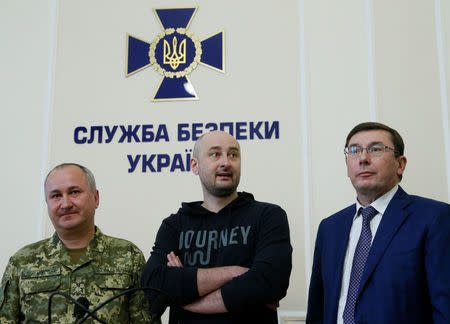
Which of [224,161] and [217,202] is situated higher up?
[224,161]

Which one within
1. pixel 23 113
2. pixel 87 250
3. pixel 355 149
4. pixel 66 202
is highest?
pixel 23 113

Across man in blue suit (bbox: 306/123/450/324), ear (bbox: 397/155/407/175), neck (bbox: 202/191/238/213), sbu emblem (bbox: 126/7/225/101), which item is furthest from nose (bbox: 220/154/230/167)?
sbu emblem (bbox: 126/7/225/101)

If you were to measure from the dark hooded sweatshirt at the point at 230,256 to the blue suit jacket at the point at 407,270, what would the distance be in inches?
10.8

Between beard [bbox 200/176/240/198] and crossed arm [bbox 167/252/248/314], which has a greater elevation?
beard [bbox 200/176/240/198]

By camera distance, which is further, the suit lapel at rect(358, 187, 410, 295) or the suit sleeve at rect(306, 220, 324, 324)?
the suit sleeve at rect(306, 220, 324, 324)

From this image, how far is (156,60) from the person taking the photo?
386 centimetres

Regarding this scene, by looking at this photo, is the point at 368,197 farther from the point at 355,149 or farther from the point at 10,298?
the point at 10,298

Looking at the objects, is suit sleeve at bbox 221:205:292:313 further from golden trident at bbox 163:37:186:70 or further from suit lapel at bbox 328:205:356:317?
golden trident at bbox 163:37:186:70

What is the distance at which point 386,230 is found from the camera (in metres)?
2.04

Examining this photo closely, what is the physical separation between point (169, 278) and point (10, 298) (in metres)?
0.73

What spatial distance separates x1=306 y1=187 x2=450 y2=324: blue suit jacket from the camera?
6.18 ft

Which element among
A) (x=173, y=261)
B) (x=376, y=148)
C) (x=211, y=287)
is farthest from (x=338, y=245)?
(x=173, y=261)

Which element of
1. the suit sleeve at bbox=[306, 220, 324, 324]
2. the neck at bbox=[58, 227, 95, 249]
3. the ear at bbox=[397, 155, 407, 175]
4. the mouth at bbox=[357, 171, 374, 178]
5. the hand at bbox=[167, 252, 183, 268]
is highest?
the ear at bbox=[397, 155, 407, 175]

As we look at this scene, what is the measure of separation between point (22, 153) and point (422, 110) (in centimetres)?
287
